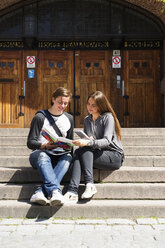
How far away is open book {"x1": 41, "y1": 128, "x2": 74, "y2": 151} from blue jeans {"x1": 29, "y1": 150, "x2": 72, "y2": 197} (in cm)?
14

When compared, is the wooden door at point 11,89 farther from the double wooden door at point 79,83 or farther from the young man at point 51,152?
the young man at point 51,152

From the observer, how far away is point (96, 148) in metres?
3.95

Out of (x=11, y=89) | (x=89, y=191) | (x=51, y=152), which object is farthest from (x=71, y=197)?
(x=11, y=89)

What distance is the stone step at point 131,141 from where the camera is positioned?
5.73 meters

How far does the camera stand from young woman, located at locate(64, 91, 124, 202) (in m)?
3.63

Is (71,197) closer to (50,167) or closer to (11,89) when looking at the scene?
(50,167)

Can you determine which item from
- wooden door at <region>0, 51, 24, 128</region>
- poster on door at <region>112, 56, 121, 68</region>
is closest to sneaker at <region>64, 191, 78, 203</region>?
wooden door at <region>0, 51, 24, 128</region>

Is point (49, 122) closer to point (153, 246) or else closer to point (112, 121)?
point (112, 121)

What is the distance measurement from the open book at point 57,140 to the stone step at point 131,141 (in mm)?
2095

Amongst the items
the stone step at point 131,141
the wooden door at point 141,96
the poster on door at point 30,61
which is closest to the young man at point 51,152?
the stone step at point 131,141

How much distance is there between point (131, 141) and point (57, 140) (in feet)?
8.01

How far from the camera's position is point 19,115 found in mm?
9586

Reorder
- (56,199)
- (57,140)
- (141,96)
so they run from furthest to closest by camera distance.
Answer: (141,96) → (57,140) → (56,199)

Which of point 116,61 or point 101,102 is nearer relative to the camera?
point 101,102
